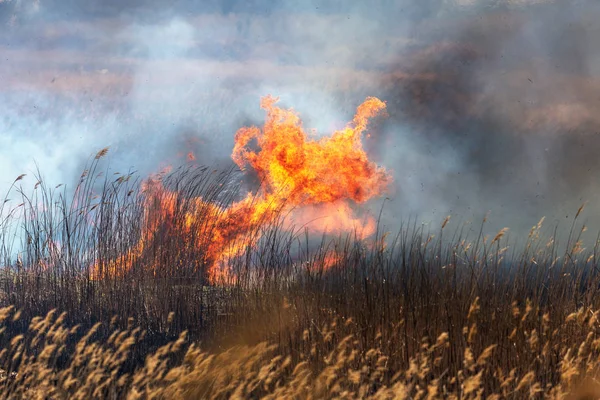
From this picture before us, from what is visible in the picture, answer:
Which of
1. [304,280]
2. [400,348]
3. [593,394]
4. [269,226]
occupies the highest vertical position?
[269,226]

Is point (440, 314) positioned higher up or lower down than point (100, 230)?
lower down

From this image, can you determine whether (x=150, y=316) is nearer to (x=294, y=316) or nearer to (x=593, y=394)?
(x=294, y=316)

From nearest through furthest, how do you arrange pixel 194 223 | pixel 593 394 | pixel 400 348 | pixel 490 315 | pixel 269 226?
1. pixel 593 394
2. pixel 400 348
3. pixel 490 315
4. pixel 269 226
5. pixel 194 223

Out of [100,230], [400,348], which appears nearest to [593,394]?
[400,348]

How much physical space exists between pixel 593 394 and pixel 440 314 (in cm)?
113

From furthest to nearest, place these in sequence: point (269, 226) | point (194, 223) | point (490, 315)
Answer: point (194, 223), point (269, 226), point (490, 315)

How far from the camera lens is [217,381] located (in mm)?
4191

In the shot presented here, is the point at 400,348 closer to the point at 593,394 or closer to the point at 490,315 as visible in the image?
the point at 490,315

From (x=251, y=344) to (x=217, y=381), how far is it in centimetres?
148

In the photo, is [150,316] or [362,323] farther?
[150,316]

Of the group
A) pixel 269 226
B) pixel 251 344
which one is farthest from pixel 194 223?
pixel 251 344

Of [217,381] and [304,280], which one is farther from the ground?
[304,280]

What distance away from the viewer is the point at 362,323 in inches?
196

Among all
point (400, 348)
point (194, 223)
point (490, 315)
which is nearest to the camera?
point (400, 348)
